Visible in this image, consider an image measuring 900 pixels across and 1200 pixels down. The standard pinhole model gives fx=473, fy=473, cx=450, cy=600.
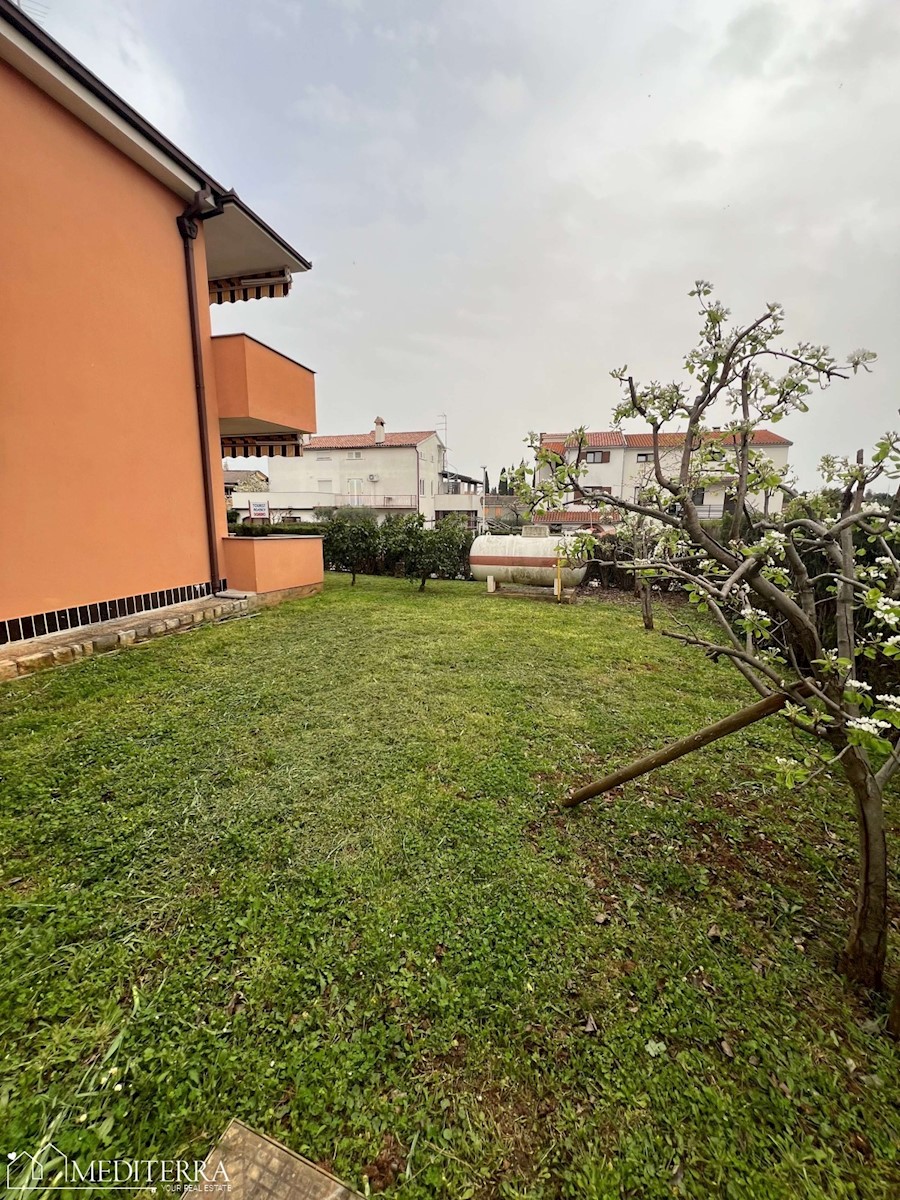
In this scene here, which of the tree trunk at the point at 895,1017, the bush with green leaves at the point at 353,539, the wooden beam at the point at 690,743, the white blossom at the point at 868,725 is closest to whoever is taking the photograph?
the white blossom at the point at 868,725

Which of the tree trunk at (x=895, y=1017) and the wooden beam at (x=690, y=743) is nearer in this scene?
the tree trunk at (x=895, y=1017)

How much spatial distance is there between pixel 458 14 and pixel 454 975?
59.8ft

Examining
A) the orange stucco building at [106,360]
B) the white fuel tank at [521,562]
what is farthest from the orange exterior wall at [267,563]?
the white fuel tank at [521,562]

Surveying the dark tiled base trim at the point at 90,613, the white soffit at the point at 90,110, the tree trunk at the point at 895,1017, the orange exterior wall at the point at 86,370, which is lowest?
the tree trunk at the point at 895,1017

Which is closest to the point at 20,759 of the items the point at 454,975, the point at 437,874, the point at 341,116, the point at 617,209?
the point at 437,874

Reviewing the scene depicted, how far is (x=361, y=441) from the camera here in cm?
4719

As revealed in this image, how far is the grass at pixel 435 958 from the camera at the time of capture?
197cm

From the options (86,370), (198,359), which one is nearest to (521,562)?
(198,359)

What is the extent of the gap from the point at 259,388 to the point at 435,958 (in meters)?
11.3

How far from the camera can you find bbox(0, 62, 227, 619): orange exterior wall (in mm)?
6570

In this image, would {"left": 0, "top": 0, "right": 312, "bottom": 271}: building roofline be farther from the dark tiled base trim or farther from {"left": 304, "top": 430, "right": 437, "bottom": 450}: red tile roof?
{"left": 304, "top": 430, "right": 437, "bottom": 450}: red tile roof

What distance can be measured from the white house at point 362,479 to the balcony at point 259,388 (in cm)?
3275

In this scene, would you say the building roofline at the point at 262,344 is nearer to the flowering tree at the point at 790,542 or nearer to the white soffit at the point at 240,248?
the white soffit at the point at 240,248

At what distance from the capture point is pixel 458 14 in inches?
444
